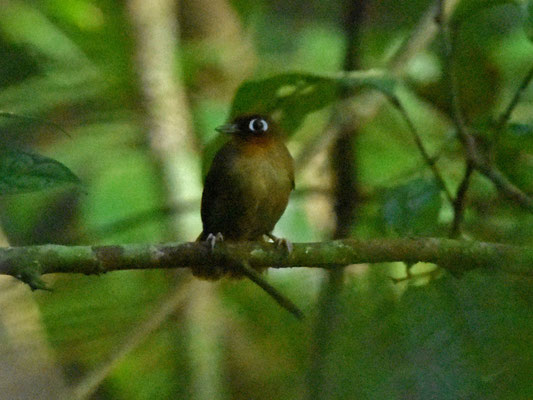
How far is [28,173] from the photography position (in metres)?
1.89

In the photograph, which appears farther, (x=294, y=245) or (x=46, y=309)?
(x=46, y=309)

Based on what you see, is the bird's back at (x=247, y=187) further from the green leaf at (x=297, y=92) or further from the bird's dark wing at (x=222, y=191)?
the green leaf at (x=297, y=92)

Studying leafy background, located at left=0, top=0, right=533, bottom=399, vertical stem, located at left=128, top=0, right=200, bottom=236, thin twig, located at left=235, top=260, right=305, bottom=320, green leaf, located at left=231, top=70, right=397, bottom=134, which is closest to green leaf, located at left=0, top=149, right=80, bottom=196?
leafy background, located at left=0, top=0, right=533, bottom=399

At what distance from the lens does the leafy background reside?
1333mm

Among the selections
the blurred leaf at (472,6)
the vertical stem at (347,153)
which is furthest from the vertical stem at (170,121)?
the blurred leaf at (472,6)

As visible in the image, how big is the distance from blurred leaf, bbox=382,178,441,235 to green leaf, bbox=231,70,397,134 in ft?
1.08

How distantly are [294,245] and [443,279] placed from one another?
903 mm

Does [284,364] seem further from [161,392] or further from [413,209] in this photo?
[413,209]

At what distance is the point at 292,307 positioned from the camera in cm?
181

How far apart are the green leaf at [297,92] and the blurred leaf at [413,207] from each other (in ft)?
1.08

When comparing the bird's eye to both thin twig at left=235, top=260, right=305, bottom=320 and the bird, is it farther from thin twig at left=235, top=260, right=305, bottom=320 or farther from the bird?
thin twig at left=235, top=260, right=305, bottom=320

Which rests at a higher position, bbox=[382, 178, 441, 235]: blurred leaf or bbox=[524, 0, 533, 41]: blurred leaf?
bbox=[524, 0, 533, 41]: blurred leaf

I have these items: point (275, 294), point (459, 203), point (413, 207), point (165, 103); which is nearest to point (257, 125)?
point (165, 103)

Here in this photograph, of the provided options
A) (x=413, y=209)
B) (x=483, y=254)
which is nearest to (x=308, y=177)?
(x=413, y=209)
